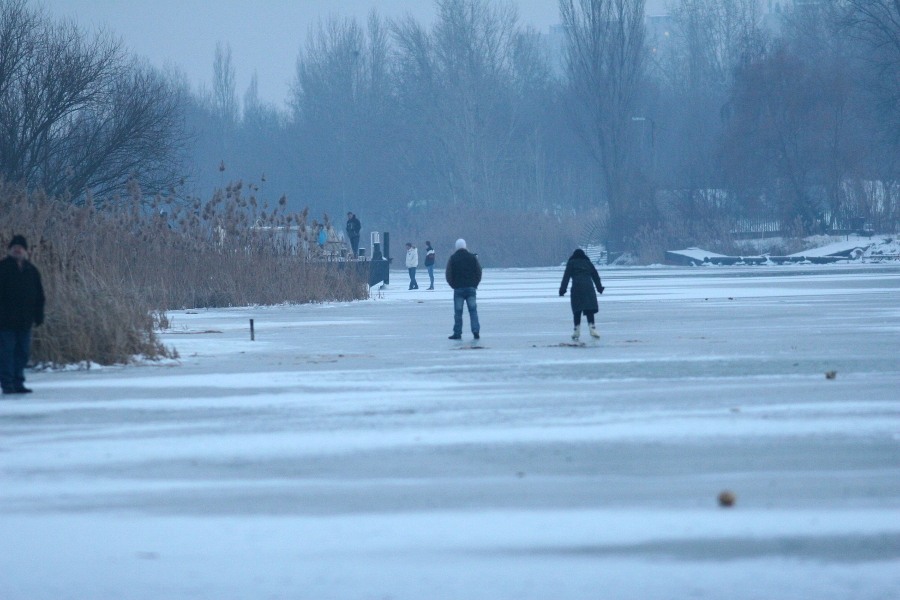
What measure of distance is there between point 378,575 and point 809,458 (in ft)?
12.7

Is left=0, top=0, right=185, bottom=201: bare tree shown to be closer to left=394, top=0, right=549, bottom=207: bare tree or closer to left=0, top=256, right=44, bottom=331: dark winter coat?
left=0, top=256, right=44, bottom=331: dark winter coat

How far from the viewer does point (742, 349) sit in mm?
17922

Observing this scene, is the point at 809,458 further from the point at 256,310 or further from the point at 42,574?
the point at 256,310

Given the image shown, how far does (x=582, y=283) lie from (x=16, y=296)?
29.3 ft

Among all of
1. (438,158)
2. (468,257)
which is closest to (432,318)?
(468,257)

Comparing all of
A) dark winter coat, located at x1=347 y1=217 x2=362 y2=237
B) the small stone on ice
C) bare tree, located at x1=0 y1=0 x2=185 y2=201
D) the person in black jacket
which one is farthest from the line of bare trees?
the small stone on ice

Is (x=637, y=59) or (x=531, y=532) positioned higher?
(x=637, y=59)

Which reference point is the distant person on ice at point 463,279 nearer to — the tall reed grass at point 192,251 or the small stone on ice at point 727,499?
the tall reed grass at point 192,251

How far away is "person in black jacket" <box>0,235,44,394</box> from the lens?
13.7m

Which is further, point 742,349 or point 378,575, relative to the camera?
point 742,349

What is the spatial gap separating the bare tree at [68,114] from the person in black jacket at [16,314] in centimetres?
2676

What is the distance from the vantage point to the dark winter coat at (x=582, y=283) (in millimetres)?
20312

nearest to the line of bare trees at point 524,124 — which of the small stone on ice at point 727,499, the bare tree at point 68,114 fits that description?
the bare tree at point 68,114

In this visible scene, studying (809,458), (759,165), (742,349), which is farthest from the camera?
(759,165)
